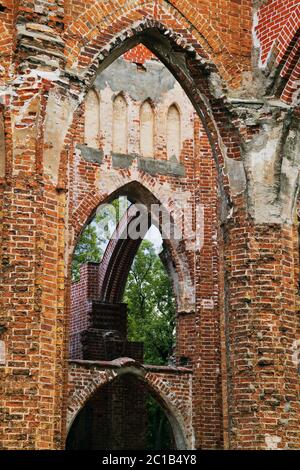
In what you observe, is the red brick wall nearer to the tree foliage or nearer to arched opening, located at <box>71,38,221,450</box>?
arched opening, located at <box>71,38,221,450</box>

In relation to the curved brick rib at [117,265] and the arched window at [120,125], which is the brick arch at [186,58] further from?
the curved brick rib at [117,265]

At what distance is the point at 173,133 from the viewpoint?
18156 millimetres

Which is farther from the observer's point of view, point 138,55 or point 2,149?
point 138,55

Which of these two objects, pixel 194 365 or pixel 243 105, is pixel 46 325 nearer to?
pixel 243 105

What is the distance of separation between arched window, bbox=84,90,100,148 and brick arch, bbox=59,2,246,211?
6057 millimetres

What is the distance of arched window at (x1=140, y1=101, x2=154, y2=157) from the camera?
1783 cm

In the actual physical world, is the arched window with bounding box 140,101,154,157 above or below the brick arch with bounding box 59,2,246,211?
above

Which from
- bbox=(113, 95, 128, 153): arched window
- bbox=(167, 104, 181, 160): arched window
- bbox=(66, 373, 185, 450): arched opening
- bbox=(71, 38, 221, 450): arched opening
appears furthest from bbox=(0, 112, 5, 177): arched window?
bbox=(66, 373, 185, 450): arched opening

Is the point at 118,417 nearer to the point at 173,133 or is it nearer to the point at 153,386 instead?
the point at 153,386

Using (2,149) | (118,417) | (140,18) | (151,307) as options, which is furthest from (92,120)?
(151,307)

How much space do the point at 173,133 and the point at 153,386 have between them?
4742 millimetres

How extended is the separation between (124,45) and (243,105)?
154 centimetres

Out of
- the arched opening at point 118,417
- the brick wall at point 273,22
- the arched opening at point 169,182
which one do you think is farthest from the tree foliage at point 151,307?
the brick wall at point 273,22

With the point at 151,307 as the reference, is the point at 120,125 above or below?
above
